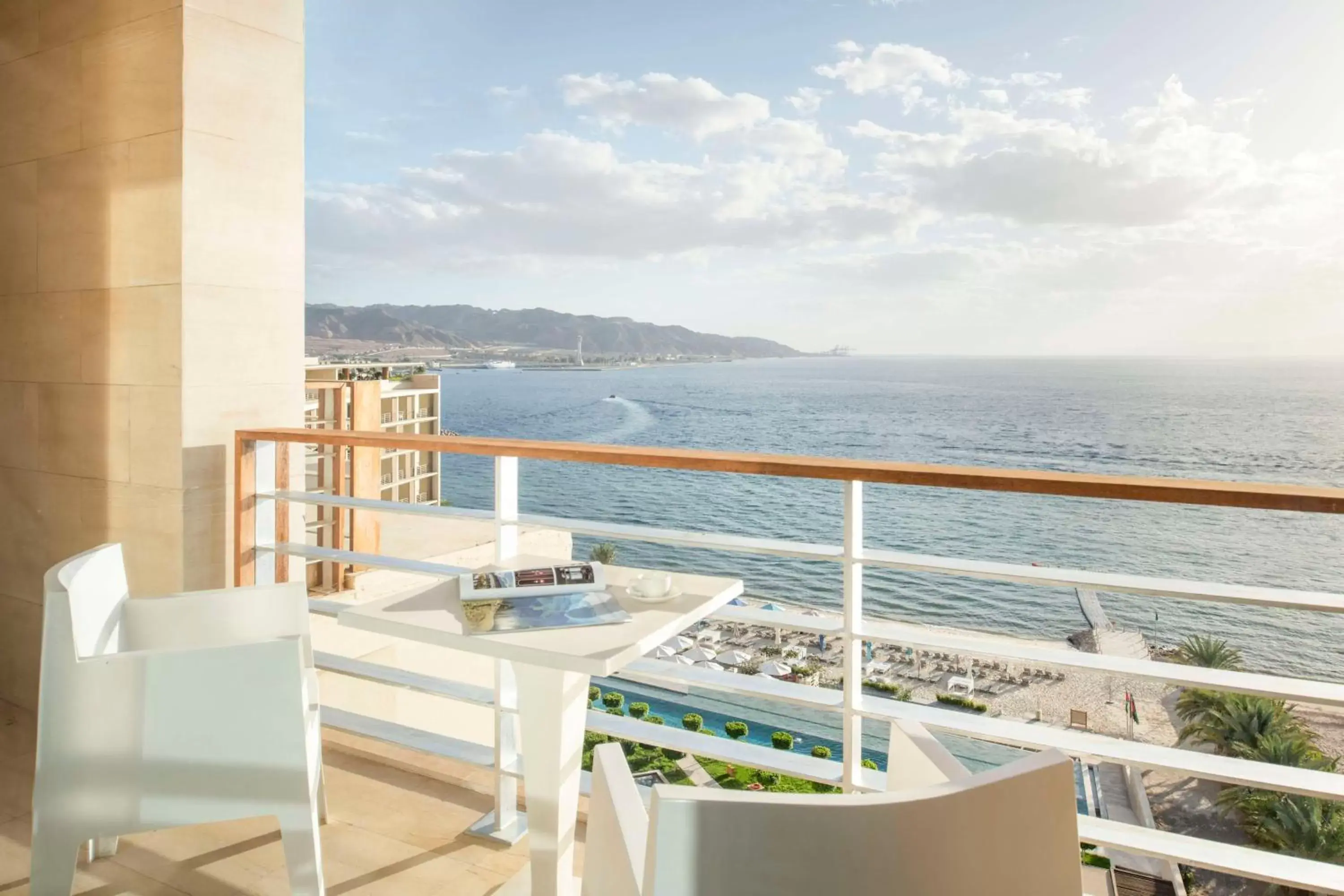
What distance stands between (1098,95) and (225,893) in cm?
3207

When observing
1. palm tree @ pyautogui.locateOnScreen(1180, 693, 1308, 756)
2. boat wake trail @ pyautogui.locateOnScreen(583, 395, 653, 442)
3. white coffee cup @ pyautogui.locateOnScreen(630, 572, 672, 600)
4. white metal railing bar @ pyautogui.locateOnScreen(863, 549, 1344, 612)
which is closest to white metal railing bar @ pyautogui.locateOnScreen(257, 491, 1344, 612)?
white metal railing bar @ pyautogui.locateOnScreen(863, 549, 1344, 612)

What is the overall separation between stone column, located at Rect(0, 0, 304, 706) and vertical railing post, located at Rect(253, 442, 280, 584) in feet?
0.35

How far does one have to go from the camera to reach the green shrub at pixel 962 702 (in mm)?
13703

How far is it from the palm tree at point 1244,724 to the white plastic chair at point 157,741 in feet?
30.9

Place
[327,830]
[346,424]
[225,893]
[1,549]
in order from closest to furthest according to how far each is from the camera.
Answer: [225,893]
[327,830]
[1,549]
[346,424]

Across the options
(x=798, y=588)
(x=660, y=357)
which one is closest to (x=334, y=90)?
(x=660, y=357)

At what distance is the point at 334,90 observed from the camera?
26.3 meters

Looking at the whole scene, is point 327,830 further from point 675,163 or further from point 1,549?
point 675,163

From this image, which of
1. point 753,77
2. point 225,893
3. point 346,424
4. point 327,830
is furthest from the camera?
point 753,77

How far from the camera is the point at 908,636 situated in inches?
65.9

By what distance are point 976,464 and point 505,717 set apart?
27716 mm

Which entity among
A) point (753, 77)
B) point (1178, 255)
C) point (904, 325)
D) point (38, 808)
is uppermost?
Result: point (753, 77)

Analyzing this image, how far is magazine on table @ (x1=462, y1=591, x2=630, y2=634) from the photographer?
1.29m

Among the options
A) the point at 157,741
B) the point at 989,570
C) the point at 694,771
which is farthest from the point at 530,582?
the point at 694,771
